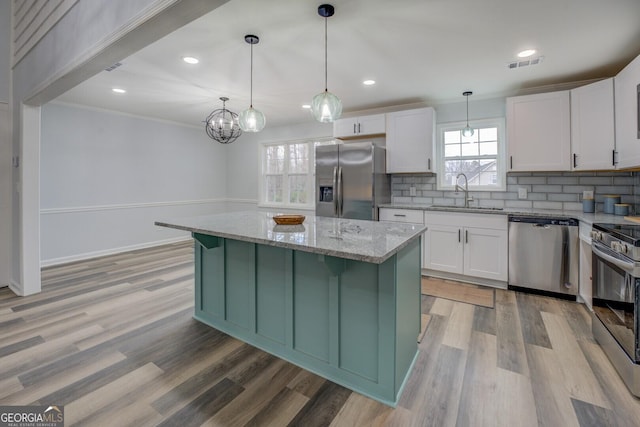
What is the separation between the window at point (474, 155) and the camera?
3957 millimetres

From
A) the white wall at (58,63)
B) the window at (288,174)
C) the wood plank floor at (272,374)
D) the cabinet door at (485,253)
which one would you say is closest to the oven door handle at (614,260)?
the wood plank floor at (272,374)

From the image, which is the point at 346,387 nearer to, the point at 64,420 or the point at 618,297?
the point at 64,420

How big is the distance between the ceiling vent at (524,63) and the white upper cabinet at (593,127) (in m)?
0.68

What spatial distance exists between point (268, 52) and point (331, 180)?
77.4 inches

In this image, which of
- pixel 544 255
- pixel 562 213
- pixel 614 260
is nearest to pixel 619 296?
pixel 614 260

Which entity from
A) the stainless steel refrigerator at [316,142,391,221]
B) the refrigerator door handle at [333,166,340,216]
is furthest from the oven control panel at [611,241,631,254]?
the refrigerator door handle at [333,166,340,216]

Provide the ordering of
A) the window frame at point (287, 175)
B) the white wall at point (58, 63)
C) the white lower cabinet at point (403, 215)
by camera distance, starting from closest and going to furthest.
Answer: the white wall at point (58, 63) → the white lower cabinet at point (403, 215) → the window frame at point (287, 175)

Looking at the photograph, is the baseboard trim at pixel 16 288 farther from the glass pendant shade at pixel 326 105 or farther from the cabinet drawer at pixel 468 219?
the cabinet drawer at pixel 468 219

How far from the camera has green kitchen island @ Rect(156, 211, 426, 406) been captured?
65.3 inches

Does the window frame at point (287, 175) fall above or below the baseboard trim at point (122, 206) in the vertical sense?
above

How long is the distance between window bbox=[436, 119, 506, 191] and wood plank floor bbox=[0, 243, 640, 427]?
5.68ft

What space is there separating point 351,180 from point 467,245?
168 cm

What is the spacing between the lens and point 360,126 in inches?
180

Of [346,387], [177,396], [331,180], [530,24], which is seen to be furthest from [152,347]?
[530,24]
